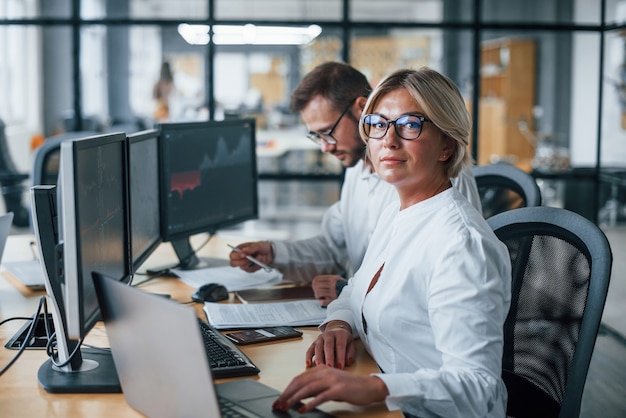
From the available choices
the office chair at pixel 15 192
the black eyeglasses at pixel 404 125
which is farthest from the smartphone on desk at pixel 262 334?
the office chair at pixel 15 192

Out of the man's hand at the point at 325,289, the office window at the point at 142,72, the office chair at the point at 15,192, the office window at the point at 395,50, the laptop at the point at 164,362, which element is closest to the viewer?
the laptop at the point at 164,362

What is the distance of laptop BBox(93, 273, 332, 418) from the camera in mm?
1062

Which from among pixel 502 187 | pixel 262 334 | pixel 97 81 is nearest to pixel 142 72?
pixel 97 81

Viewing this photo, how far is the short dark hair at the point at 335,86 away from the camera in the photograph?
96.7 inches

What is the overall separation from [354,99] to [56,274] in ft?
4.25

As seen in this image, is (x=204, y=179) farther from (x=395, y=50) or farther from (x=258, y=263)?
(x=395, y=50)

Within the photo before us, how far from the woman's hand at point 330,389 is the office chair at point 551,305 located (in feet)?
1.62

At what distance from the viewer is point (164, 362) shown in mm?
1146

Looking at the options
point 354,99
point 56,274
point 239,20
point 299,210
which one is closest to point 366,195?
point 354,99

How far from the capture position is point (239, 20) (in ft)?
13.2

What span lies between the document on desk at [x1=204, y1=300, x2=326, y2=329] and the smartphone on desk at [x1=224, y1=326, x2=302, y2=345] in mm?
41

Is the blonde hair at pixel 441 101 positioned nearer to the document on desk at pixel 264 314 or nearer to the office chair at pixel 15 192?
the document on desk at pixel 264 314

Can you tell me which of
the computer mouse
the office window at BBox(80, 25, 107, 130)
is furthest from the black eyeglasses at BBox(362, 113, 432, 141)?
the office window at BBox(80, 25, 107, 130)

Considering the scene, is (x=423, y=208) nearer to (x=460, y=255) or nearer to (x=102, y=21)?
(x=460, y=255)
